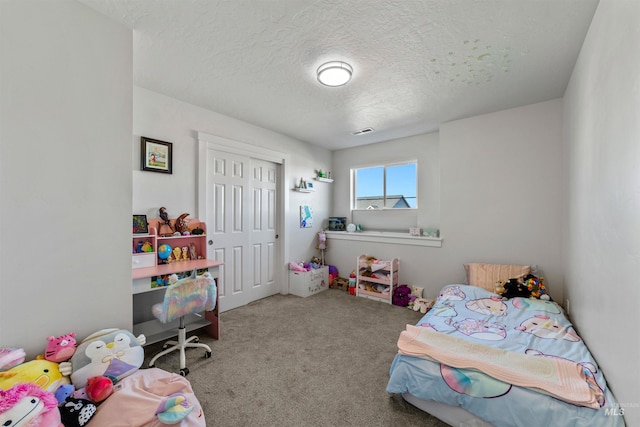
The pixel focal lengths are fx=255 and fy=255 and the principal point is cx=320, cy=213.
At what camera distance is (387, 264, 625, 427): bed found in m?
1.29

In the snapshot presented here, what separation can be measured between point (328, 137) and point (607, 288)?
3538 millimetres

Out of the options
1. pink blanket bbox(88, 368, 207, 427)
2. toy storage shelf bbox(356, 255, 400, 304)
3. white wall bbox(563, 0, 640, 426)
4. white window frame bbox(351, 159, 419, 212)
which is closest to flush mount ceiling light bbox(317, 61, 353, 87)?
white wall bbox(563, 0, 640, 426)

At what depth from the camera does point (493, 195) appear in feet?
10.4

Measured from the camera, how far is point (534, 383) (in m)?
1.37

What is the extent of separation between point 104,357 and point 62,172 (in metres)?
1.10

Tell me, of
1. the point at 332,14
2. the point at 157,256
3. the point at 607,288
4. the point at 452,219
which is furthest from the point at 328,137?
the point at 607,288

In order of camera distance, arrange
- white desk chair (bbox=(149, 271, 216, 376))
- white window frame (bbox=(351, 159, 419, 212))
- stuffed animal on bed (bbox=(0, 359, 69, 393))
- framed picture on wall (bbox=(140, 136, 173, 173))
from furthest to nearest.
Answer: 1. white window frame (bbox=(351, 159, 419, 212))
2. framed picture on wall (bbox=(140, 136, 173, 173))
3. white desk chair (bbox=(149, 271, 216, 376))
4. stuffed animal on bed (bbox=(0, 359, 69, 393))

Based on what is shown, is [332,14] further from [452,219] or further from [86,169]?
[452,219]

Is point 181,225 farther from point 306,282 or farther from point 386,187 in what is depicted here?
point 386,187

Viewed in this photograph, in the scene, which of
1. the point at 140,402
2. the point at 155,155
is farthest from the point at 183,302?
the point at 155,155

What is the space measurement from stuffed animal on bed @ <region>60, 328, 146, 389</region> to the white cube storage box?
2562 mm

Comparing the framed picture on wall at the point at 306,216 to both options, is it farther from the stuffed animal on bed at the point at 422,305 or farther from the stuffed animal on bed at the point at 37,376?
the stuffed animal on bed at the point at 37,376

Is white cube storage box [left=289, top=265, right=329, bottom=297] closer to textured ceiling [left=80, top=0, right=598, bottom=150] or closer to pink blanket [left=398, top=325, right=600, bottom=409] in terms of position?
pink blanket [left=398, top=325, right=600, bottom=409]

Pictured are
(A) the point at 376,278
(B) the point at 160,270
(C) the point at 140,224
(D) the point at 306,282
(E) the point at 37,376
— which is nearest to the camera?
(E) the point at 37,376
